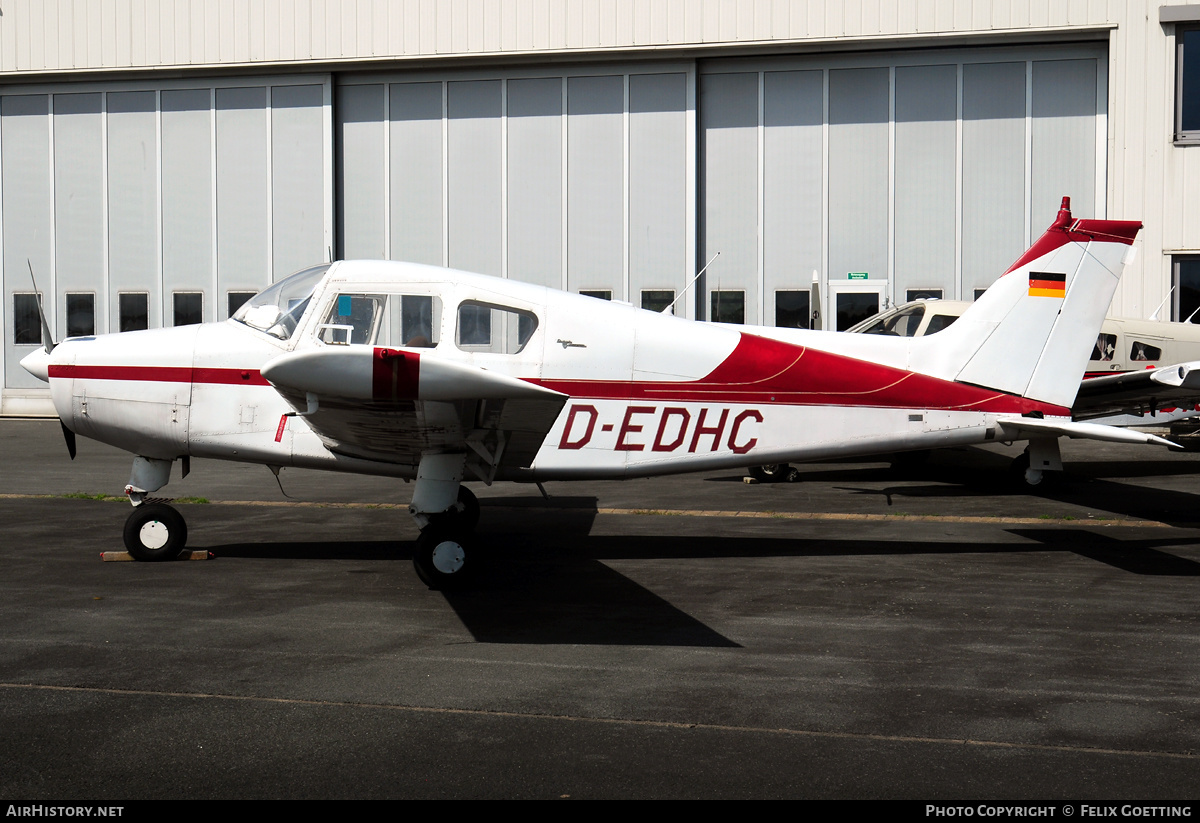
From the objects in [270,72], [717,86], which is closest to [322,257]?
[270,72]

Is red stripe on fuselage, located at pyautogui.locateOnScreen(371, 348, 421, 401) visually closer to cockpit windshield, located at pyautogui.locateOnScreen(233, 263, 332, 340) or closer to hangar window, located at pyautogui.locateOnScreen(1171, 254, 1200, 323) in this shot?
cockpit windshield, located at pyautogui.locateOnScreen(233, 263, 332, 340)

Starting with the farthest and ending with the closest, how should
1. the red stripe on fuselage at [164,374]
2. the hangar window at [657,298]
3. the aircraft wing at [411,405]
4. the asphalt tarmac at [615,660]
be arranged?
1. the hangar window at [657,298]
2. the red stripe on fuselage at [164,374]
3. the aircraft wing at [411,405]
4. the asphalt tarmac at [615,660]

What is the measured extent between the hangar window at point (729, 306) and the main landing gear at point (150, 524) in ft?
47.6

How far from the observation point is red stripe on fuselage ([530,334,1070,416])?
7719 mm

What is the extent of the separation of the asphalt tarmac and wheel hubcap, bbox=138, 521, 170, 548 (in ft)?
0.85

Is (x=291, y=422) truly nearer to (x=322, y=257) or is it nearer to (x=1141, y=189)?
(x=322, y=257)

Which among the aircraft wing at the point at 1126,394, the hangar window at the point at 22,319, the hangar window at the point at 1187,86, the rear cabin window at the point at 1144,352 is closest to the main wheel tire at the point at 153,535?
the aircraft wing at the point at 1126,394

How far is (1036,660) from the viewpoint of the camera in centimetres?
541

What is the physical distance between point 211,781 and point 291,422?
13.7 feet

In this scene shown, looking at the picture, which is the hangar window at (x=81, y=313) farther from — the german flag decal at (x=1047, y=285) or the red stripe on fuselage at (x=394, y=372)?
the german flag decal at (x=1047, y=285)

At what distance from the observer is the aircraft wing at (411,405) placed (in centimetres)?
554

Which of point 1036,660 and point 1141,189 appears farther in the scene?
point 1141,189

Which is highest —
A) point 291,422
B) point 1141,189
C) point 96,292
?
point 1141,189

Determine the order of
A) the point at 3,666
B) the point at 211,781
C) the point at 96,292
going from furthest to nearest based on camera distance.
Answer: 1. the point at 96,292
2. the point at 3,666
3. the point at 211,781
